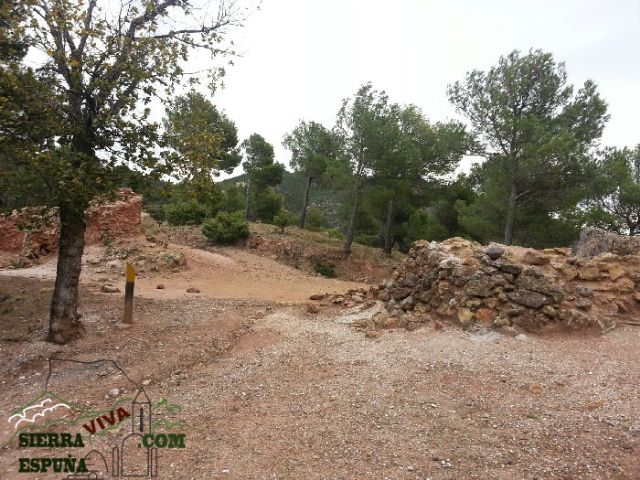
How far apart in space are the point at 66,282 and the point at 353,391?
16.4 ft

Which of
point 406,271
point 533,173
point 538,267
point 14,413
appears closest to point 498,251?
point 538,267

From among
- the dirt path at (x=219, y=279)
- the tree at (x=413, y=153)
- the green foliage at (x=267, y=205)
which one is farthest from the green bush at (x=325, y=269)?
the green foliage at (x=267, y=205)

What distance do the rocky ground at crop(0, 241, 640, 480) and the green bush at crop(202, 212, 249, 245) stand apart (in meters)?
12.6

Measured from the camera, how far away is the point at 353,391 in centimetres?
522

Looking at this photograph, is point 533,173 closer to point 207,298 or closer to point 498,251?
point 498,251

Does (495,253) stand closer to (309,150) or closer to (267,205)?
(309,150)

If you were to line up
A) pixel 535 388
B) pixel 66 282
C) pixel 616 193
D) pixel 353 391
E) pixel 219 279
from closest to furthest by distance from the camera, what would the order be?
1. pixel 535 388
2. pixel 353 391
3. pixel 66 282
4. pixel 219 279
5. pixel 616 193

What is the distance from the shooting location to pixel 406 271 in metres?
9.69

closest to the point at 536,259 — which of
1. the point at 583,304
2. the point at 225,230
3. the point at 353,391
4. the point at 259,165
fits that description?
the point at 583,304

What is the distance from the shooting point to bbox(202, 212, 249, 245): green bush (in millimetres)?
21719

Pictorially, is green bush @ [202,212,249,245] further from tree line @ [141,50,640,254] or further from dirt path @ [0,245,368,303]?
tree line @ [141,50,640,254]

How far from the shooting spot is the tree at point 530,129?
15586 millimetres

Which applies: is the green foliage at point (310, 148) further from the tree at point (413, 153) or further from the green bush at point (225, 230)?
the green bush at point (225, 230)

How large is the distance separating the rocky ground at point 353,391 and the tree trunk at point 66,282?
27cm
